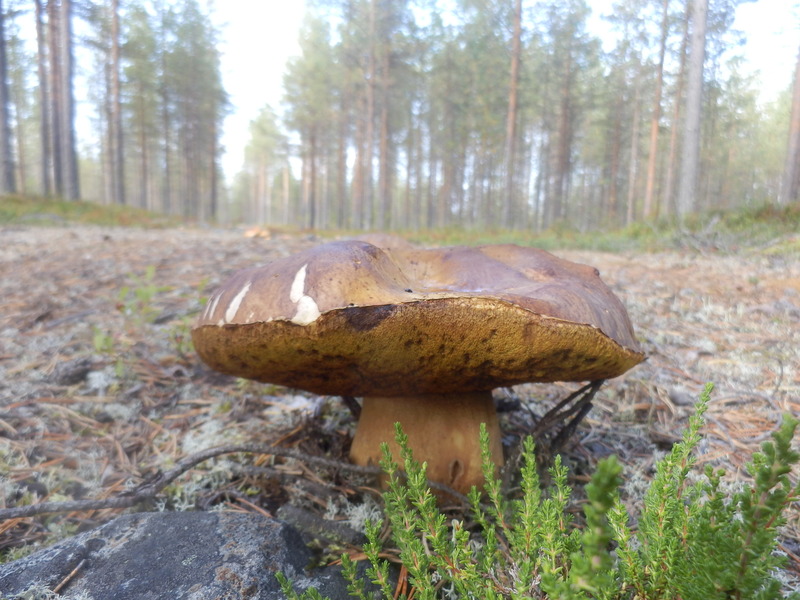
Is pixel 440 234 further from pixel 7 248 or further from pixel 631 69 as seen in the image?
pixel 631 69

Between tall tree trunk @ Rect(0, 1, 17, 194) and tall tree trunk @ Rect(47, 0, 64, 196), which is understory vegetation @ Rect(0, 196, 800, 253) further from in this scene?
tall tree trunk @ Rect(47, 0, 64, 196)

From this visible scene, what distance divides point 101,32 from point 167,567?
20.5m

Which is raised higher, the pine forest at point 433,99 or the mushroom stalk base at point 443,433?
the pine forest at point 433,99

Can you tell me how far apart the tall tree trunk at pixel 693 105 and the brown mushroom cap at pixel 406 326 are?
31.4 feet

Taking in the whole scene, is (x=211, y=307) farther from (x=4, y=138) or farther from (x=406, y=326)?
(x=4, y=138)

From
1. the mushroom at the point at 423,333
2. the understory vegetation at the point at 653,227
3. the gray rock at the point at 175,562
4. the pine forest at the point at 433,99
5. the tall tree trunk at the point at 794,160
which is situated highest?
the pine forest at the point at 433,99

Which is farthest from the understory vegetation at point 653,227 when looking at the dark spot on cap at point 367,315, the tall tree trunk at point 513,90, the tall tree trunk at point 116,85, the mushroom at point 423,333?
the tall tree trunk at point 116,85

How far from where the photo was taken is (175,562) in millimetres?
912

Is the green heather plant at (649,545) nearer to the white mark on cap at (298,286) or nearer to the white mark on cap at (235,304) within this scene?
the white mark on cap at (298,286)

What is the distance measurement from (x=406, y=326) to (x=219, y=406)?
1.22 m

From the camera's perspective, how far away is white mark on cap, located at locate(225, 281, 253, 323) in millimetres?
1064

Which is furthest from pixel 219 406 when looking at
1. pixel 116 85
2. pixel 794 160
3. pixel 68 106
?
pixel 116 85

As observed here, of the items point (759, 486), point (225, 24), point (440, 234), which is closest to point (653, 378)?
point (759, 486)

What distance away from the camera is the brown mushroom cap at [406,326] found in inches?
35.5
